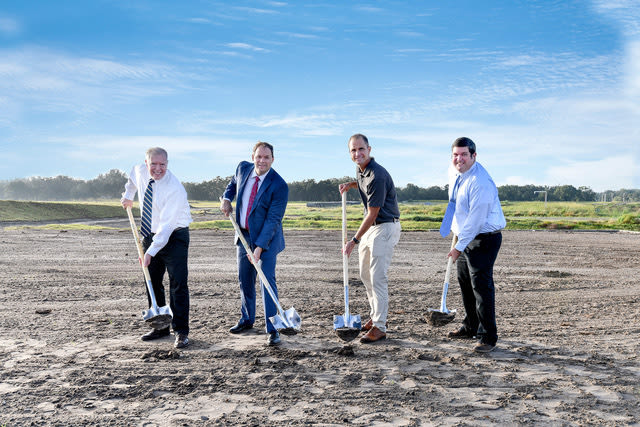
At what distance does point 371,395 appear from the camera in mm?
4020

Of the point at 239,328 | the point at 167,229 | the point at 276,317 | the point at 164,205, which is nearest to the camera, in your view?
the point at 167,229

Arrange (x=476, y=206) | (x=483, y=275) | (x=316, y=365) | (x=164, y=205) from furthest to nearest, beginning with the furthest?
(x=164, y=205) → (x=483, y=275) → (x=476, y=206) → (x=316, y=365)

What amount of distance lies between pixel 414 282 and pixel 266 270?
5.51 metres

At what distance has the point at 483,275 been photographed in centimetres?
508

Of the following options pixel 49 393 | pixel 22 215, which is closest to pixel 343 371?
pixel 49 393

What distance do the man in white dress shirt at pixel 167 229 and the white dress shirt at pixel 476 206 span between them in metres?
3.01

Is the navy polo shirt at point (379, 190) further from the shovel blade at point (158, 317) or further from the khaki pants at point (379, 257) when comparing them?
the shovel blade at point (158, 317)

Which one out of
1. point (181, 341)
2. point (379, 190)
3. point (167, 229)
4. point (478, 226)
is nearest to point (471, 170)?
point (478, 226)

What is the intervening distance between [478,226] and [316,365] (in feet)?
7.15

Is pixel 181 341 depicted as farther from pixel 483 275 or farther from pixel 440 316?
pixel 483 275

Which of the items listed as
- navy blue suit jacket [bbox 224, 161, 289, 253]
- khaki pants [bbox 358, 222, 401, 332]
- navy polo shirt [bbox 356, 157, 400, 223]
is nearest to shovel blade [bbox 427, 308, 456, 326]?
khaki pants [bbox 358, 222, 401, 332]

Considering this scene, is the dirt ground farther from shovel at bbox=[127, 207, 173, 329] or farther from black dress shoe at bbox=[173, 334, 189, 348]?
shovel at bbox=[127, 207, 173, 329]

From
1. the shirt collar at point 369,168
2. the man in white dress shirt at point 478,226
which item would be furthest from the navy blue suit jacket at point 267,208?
the man in white dress shirt at point 478,226

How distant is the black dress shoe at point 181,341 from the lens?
5.37m
